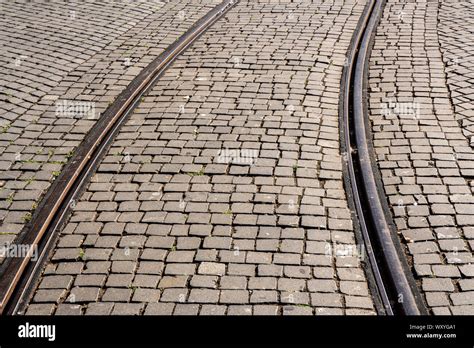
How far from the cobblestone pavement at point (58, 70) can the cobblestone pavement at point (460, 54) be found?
4.43 meters

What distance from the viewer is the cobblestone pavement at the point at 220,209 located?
14.8 ft

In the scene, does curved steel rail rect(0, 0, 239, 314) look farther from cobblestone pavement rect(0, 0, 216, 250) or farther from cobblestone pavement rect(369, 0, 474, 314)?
cobblestone pavement rect(369, 0, 474, 314)

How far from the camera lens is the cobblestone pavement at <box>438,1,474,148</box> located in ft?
23.5

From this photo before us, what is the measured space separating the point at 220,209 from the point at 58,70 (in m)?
4.52

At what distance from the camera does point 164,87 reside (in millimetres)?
8078

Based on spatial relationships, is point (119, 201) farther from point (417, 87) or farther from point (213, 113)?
point (417, 87)

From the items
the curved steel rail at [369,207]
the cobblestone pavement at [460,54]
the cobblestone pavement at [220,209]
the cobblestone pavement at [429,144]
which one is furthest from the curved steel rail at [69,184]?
the cobblestone pavement at [460,54]

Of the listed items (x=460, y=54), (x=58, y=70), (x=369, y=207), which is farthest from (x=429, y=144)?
(x=58, y=70)

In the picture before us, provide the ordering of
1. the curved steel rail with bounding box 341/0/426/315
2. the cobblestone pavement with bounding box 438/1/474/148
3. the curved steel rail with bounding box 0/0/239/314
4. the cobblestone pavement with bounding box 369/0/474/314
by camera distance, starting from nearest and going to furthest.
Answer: the curved steel rail with bounding box 341/0/426/315, the curved steel rail with bounding box 0/0/239/314, the cobblestone pavement with bounding box 369/0/474/314, the cobblestone pavement with bounding box 438/1/474/148

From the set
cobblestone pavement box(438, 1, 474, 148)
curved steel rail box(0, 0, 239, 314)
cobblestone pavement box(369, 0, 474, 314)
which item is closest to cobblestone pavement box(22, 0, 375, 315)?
curved steel rail box(0, 0, 239, 314)

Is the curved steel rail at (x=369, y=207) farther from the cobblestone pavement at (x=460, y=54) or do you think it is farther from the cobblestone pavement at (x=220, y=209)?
the cobblestone pavement at (x=460, y=54)

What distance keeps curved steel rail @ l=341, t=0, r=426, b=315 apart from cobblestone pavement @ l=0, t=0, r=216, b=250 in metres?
3.16

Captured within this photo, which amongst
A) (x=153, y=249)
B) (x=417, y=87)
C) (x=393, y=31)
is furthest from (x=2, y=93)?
(x=393, y=31)
